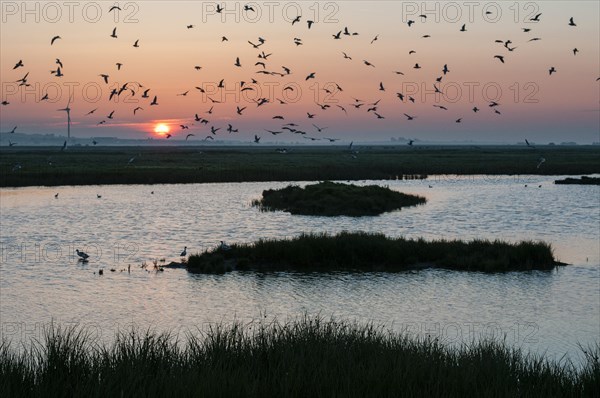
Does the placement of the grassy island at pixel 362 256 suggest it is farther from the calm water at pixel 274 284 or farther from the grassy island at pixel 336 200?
the grassy island at pixel 336 200

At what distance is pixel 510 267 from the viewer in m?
33.3

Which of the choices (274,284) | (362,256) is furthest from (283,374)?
(362,256)

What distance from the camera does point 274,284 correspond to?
29812 millimetres

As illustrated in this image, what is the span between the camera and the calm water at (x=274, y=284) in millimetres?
24094

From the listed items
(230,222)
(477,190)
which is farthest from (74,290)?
(477,190)

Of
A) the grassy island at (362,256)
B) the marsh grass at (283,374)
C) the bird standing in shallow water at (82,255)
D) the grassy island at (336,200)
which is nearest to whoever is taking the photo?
the marsh grass at (283,374)

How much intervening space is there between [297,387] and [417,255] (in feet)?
77.5

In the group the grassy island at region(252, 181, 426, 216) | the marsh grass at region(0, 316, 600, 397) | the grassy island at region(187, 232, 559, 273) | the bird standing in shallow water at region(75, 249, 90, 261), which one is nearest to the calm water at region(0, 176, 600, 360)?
the bird standing in shallow water at region(75, 249, 90, 261)

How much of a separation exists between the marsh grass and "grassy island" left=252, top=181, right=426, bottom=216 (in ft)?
144

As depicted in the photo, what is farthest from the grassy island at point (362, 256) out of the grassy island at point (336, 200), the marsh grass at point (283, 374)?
the grassy island at point (336, 200)

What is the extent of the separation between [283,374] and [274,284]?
17.8 meters

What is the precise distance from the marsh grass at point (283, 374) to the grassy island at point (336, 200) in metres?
43.8

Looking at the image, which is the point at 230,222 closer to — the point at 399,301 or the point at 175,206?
the point at 175,206

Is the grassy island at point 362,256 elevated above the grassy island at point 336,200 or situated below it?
below
